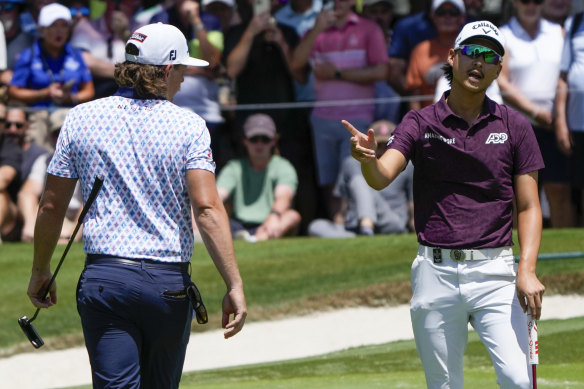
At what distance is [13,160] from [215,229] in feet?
27.6

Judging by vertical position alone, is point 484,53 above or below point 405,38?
above

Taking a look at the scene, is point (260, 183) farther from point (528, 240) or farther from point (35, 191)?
point (528, 240)

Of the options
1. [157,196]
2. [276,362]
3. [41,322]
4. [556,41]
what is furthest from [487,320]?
[556,41]

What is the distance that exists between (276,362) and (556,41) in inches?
179

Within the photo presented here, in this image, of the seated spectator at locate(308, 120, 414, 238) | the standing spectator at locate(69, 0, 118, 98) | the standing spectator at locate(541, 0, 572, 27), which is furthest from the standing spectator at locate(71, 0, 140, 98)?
the standing spectator at locate(541, 0, 572, 27)

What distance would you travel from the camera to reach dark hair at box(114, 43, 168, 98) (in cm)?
497

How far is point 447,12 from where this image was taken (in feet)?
41.5

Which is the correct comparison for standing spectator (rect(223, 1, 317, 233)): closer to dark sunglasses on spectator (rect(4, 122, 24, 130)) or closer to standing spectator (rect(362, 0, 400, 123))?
standing spectator (rect(362, 0, 400, 123))

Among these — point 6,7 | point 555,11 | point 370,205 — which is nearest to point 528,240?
point 370,205

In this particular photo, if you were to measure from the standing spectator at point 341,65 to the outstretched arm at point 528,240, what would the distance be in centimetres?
726

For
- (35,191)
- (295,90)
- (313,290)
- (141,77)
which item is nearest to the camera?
(141,77)

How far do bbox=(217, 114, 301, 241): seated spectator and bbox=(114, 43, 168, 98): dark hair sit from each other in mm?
7793

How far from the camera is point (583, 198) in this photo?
513 inches

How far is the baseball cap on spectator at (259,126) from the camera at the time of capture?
12.8 metres
